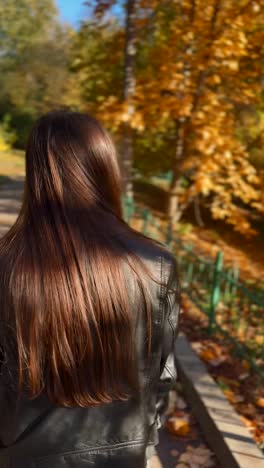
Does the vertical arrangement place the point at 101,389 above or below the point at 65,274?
below

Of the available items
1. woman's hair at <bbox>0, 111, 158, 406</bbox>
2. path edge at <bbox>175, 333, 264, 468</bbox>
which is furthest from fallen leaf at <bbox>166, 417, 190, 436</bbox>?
woman's hair at <bbox>0, 111, 158, 406</bbox>

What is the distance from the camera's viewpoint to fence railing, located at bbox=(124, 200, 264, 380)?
3.55 m

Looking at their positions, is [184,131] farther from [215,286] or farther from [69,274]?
[69,274]

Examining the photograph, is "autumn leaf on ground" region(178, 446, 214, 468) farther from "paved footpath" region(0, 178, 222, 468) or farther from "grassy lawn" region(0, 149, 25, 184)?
"grassy lawn" region(0, 149, 25, 184)

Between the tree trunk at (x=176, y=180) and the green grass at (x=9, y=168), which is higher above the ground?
the tree trunk at (x=176, y=180)

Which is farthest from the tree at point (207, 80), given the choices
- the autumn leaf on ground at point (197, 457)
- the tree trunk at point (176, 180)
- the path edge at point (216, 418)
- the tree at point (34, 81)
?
the tree at point (34, 81)

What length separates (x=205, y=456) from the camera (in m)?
2.59

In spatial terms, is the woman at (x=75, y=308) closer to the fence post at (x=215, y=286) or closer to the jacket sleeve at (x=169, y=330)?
the jacket sleeve at (x=169, y=330)

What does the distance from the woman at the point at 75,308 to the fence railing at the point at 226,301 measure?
2137 millimetres

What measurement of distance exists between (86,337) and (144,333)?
6.7 inches

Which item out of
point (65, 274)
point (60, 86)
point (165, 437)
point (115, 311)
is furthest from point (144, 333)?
point (60, 86)

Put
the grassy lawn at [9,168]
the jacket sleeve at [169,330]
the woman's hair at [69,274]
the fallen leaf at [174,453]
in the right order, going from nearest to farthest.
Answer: the woman's hair at [69,274] < the jacket sleeve at [169,330] < the fallen leaf at [174,453] < the grassy lawn at [9,168]

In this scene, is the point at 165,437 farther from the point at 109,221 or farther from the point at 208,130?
the point at 208,130

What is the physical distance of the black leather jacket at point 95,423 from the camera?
117 cm
